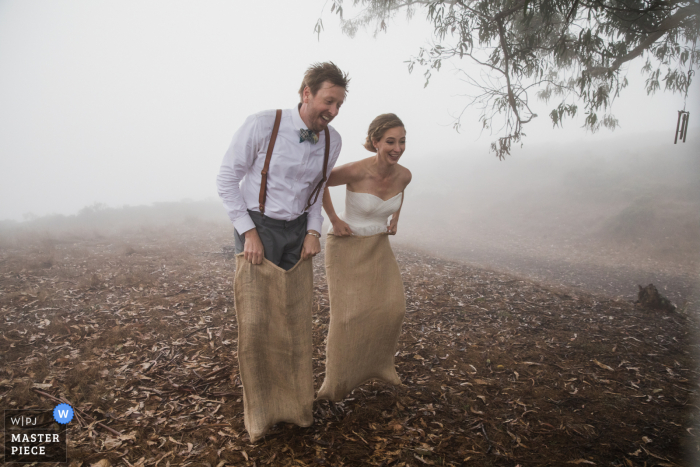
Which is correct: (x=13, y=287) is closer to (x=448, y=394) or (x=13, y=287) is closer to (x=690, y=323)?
(x=448, y=394)

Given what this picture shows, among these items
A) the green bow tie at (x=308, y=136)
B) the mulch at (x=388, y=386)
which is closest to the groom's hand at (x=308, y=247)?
the green bow tie at (x=308, y=136)

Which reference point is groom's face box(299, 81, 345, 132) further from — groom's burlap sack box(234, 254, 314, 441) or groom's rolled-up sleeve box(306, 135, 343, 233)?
groom's burlap sack box(234, 254, 314, 441)

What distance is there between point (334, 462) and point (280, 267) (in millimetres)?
1307

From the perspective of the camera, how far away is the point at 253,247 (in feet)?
7.42

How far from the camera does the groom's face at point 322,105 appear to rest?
7.21 ft

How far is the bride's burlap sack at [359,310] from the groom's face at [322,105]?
3.42 feet

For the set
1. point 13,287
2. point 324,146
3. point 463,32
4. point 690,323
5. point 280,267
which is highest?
point 463,32

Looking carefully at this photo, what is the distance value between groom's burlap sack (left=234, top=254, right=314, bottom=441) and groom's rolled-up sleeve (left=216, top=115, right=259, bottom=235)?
307mm

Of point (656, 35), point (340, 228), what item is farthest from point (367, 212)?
point (656, 35)

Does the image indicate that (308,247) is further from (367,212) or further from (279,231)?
(367,212)

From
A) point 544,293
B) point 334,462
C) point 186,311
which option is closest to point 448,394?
point 334,462

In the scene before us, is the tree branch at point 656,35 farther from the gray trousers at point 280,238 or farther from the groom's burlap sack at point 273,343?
the groom's burlap sack at point 273,343

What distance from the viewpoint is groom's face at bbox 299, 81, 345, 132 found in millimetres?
2197

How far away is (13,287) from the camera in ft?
17.4
